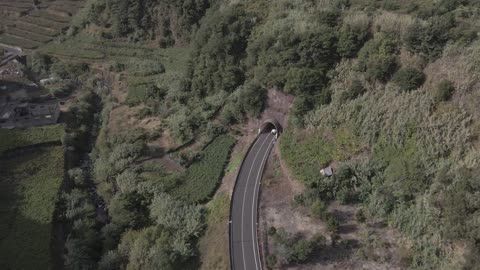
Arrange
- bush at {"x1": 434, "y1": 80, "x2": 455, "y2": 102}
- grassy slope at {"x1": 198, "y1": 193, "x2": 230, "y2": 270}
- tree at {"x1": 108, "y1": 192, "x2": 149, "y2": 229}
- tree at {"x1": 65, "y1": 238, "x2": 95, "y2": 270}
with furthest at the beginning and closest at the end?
tree at {"x1": 108, "y1": 192, "x2": 149, "y2": 229}, bush at {"x1": 434, "y1": 80, "x2": 455, "y2": 102}, tree at {"x1": 65, "y1": 238, "x2": 95, "y2": 270}, grassy slope at {"x1": 198, "y1": 193, "x2": 230, "y2": 270}

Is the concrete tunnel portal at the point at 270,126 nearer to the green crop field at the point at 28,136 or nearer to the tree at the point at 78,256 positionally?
the tree at the point at 78,256

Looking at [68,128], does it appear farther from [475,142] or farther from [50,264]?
[475,142]

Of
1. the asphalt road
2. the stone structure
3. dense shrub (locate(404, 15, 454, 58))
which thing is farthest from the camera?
the stone structure

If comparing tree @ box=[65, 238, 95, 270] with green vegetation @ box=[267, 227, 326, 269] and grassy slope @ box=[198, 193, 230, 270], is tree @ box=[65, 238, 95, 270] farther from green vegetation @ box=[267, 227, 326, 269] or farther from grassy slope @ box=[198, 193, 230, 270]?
green vegetation @ box=[267, 227, 326, 269]

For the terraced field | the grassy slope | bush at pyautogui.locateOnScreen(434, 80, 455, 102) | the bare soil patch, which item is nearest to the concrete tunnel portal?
the bare soil patch

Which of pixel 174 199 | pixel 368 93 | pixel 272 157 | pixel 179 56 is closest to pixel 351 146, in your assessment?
pixel 368 93

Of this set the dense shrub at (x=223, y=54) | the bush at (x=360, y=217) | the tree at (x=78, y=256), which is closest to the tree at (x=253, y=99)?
the dense shrub at (x=223, y=54)

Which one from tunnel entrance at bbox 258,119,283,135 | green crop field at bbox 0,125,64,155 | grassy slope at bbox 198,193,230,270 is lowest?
grassy slope at bbox 198,193,230,270
